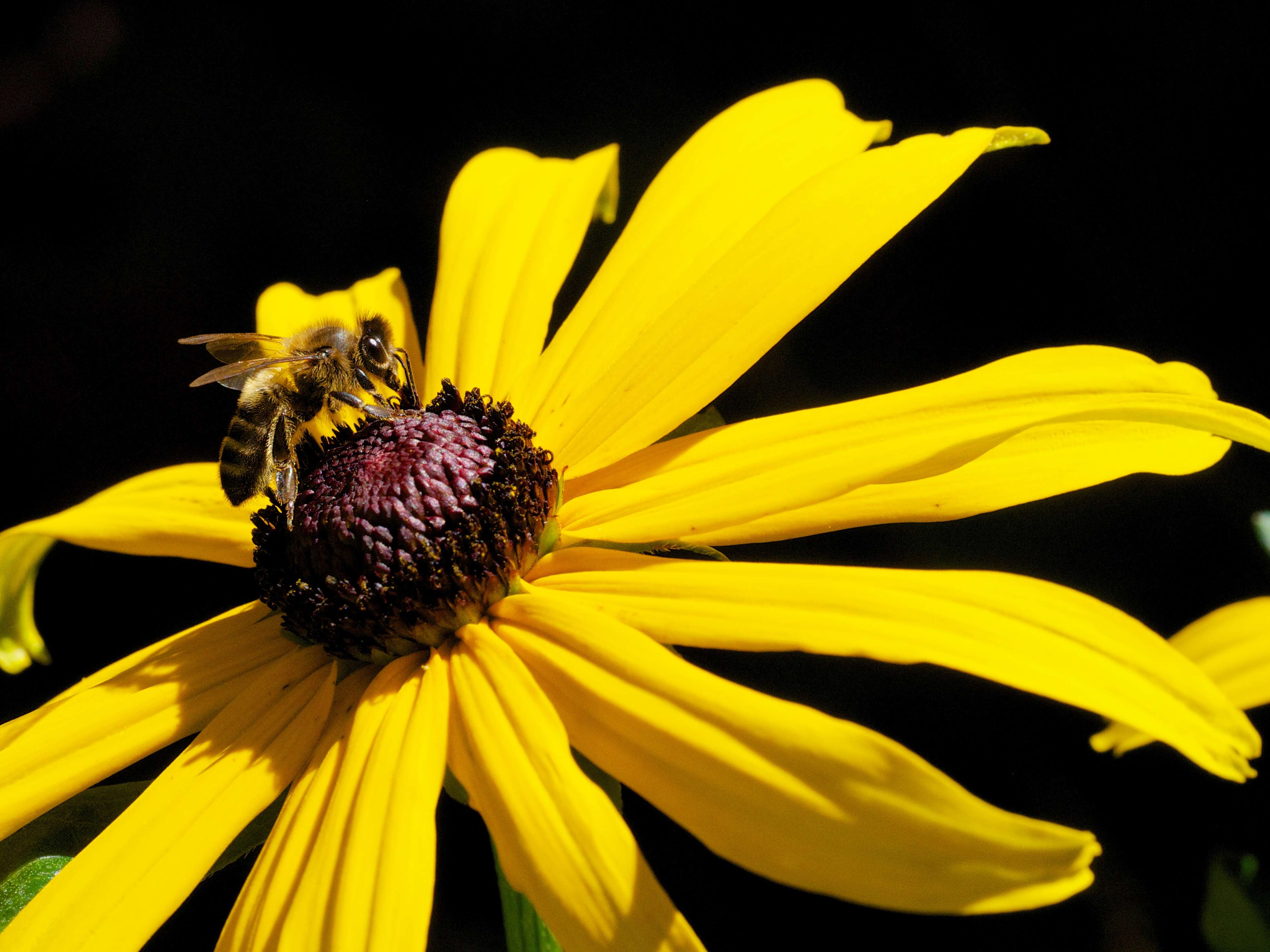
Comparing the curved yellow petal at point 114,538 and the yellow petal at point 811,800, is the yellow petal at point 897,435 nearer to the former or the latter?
the yellow petal at point 811,800

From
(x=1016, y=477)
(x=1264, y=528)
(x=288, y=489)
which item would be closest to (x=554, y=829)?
(x=1016, y=477)

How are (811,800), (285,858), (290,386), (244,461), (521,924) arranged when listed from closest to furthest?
(811,800) → (285,858) → (521,924) → (244,461) → (290,386)

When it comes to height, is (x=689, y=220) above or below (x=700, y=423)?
above

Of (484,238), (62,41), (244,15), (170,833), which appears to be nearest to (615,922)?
(170,833)

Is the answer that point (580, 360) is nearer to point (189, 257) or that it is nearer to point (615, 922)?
point (615, 922)

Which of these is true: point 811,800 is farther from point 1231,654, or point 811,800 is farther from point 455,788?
point 1231,654

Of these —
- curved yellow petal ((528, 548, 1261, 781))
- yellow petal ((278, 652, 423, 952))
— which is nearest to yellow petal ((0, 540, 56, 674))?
yellow petal ((278, 652, 423, 952))

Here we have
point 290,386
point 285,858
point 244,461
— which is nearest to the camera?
point 285,858
